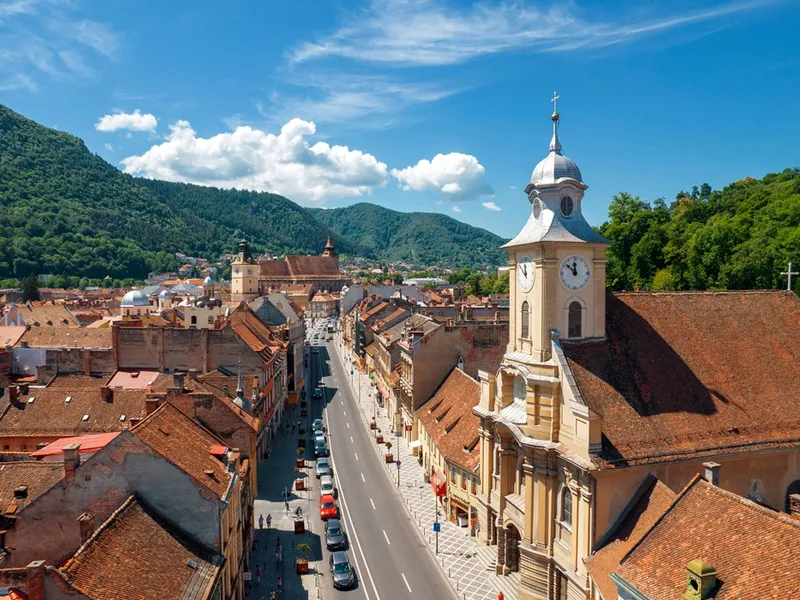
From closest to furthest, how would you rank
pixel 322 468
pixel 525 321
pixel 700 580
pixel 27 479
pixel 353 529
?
pixel 700 580 < pixel 27 479 < pixel 525 321 < pixel 353 529 < pixel 322 468

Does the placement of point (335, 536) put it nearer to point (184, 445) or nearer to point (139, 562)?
point (184, 445)

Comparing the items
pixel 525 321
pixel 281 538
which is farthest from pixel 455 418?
pixel 525 321

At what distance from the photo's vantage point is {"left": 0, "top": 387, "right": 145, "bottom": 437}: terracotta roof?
42.8 m

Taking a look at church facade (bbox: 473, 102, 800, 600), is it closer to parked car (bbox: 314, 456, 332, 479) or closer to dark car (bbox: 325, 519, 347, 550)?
dark car (bbox: 325, 519, 347, 550)

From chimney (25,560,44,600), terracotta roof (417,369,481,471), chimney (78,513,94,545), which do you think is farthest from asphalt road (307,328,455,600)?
chimney (25,560,44,600)

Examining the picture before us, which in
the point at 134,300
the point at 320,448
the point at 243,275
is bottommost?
the point at 320,448

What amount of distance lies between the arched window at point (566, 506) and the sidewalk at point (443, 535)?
7049 millimetres

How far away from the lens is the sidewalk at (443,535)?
3461cm

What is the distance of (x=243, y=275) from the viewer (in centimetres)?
13238

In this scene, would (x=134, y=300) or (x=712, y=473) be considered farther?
(x=134, y=300)

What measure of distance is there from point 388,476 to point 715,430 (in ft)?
101

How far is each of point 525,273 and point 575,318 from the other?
3855 millimetres

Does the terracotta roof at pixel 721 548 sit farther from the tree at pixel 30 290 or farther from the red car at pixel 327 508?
the tree at pixel 30 290

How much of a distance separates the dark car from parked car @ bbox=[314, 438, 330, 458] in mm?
16548
